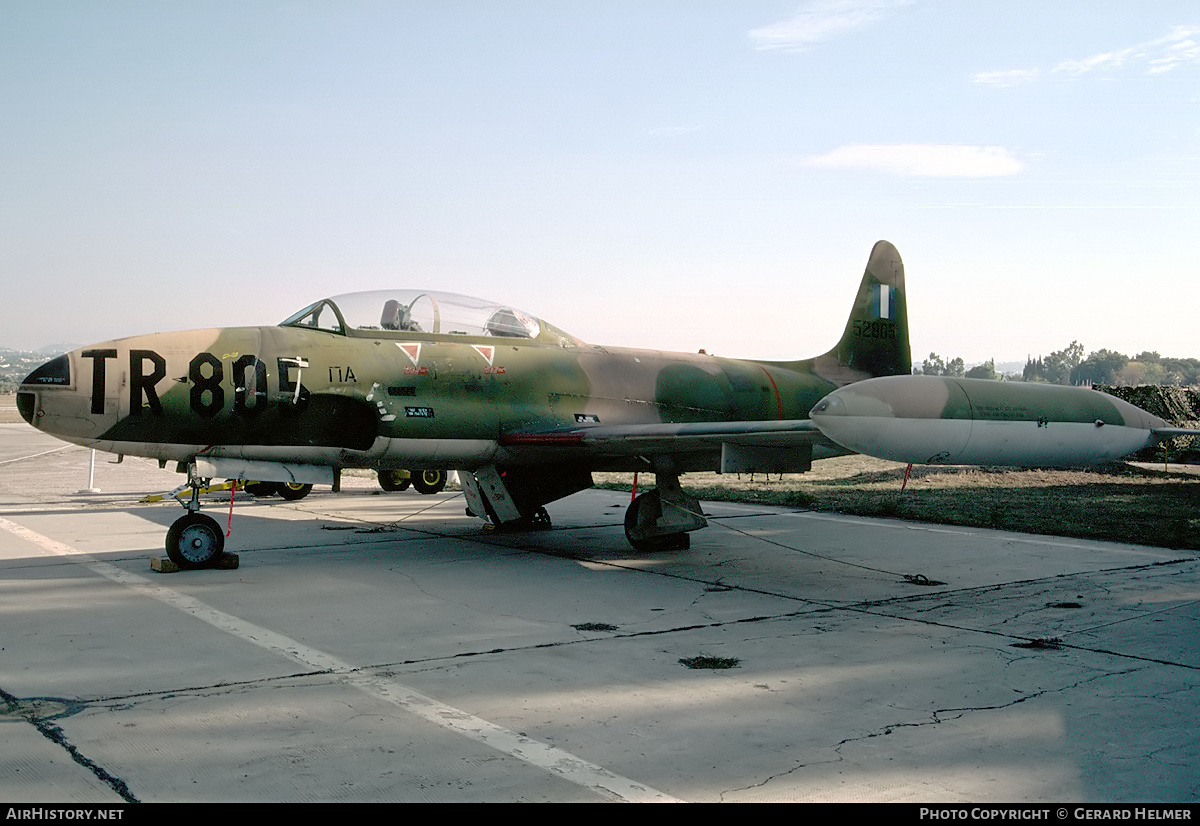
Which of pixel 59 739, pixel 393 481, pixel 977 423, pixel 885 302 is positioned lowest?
pixel 59 739

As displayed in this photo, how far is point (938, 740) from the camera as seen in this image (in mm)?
4605

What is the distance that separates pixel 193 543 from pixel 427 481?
8529 mm

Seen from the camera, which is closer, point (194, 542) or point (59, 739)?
point (59, 739)

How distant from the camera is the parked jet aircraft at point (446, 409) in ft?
28.6

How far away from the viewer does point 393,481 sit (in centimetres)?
1767

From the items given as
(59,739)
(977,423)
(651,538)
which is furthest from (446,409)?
(59,739)

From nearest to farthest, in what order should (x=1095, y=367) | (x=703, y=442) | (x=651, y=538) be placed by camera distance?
(x=703, y=442), (x=651, y=538), (x=1095, y=367)

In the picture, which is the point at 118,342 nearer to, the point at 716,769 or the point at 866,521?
the point at 716,769

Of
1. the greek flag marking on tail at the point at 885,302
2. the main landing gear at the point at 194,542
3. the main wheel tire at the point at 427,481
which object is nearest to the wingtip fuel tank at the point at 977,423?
the main landing gear at the point at 194,542

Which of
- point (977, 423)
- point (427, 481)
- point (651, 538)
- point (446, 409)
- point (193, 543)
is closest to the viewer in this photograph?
point (977, 423)

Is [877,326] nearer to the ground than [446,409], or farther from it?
farther from it

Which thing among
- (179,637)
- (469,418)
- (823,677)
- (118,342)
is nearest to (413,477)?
(469,418)

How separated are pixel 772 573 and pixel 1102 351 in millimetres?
143285

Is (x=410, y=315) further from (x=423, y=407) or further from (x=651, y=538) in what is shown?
(x=651, y=538)
